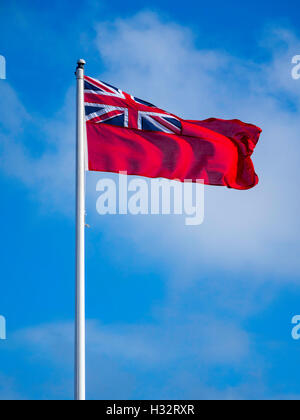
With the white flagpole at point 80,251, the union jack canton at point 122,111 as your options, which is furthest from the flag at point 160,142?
the white flagpole at point 80,251

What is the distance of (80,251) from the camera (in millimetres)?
21141

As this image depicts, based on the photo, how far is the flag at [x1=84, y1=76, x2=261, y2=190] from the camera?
23875 millimetres

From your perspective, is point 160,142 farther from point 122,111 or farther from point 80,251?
point 80,251

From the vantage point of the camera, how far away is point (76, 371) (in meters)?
20.3

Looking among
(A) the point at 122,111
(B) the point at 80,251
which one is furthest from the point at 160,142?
(B) the point at 80,251

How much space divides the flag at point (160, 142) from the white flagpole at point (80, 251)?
1.06 metres

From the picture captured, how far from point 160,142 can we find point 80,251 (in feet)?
18.0

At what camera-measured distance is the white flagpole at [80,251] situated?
20328 mm

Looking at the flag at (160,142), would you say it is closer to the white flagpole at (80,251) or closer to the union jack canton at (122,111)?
the union jack canton at (122,111)

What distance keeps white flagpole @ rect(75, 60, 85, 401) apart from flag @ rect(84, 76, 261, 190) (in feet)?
3.49

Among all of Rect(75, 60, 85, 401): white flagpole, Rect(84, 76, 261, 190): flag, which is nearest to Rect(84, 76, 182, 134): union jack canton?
Rect(84, 76, 261, 190): flag

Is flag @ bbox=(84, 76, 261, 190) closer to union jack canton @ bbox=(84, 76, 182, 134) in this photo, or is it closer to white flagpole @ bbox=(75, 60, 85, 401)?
union jack canton @ bbox=(84, 76, 182, 134)
